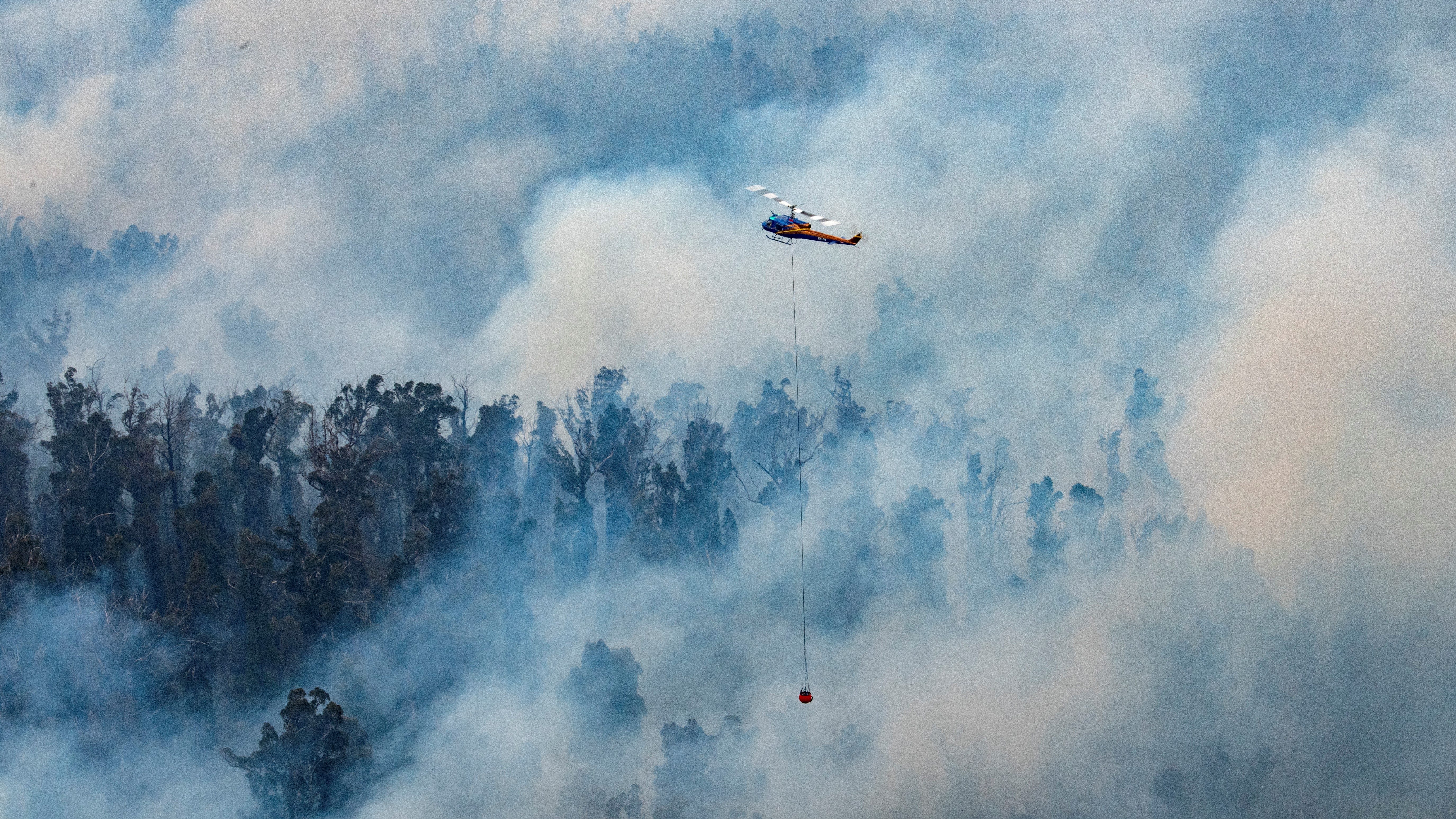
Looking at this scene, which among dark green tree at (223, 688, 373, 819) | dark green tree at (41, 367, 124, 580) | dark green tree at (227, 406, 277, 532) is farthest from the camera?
dark green tree at (227, 406, 277, 532)

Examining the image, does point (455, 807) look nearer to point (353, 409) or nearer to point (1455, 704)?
point (353, 409)

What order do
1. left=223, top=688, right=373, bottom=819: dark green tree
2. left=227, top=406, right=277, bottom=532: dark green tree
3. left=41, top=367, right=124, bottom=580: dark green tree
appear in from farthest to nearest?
left=227, top=406, right=277, bottom=532: dark green tree → left=41, top=367, right=124, bottom=580: dark green tree → left=223, top=688, right=373, bottom=819: dark green tree

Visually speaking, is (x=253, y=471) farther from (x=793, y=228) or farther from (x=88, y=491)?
(x=793, y=228)

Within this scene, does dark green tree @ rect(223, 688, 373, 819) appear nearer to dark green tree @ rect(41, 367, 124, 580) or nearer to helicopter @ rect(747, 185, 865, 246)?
dark green tree @ rect(41, 367, 124, 580)

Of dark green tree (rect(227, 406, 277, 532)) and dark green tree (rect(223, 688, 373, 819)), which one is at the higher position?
dark green tree (rect(227, 406, 277, 532))

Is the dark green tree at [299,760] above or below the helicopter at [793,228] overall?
below

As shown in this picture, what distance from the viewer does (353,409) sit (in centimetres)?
11231

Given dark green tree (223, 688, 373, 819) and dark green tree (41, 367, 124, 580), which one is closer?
dark green tree (223, 688, 373, 819)

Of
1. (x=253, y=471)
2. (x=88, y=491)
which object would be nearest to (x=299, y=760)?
(x=88, y=491)

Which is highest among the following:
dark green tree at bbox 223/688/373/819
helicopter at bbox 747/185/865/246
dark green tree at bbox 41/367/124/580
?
helicopter at bbox 747/185/865/246

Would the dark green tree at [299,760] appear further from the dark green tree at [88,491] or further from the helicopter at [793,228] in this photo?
the helicopter at [793,228]

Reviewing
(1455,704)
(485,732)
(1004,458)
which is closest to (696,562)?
(485,732)

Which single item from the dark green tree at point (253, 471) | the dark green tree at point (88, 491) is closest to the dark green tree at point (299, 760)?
the dark green tree at point (88, 491)

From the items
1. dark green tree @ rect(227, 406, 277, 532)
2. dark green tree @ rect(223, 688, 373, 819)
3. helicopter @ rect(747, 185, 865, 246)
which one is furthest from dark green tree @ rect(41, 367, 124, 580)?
helicopter @ rect(747, 185, 865, 246)
